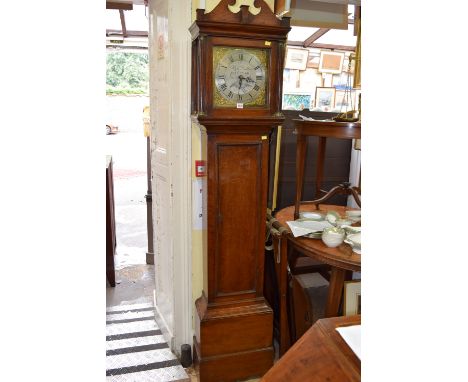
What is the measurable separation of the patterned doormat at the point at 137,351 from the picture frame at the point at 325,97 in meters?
4.24

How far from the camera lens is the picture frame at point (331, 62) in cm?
571

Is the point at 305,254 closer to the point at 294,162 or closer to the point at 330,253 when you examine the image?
the point at 330,253

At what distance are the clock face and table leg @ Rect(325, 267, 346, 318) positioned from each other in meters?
0.98

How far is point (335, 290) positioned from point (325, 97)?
15.2ft

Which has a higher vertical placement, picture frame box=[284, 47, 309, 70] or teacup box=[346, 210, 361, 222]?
picture frame box=[284, 47, 309, 70]

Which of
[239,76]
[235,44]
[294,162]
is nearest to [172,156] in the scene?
[239,76]

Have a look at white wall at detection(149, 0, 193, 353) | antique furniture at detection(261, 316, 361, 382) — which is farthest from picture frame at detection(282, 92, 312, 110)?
antique furniture at detection(261, 316, 361, 382)

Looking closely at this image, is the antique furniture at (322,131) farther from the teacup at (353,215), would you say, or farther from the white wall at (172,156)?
the white wall at (172,156)

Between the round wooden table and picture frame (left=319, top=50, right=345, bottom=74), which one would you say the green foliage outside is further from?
the round wooden table

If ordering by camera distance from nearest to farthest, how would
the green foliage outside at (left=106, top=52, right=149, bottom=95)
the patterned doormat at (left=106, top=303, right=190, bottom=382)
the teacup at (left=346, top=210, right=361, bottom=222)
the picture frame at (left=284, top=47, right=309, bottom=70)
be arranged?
the patterned doormat at (left=106, top=303, right=190, bottom=382), the teacup at (left=346, top=210, right=361, bottom=222), the picture frame at (left=284, top=47, right=309, bottom=70), the green foliage outside at (left=106, top=52, right=149, bottom=95)

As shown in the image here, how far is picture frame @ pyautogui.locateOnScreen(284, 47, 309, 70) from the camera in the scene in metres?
5.47

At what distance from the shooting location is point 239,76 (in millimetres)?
2057

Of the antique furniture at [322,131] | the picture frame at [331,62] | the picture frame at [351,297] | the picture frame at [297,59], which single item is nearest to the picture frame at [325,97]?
the picture frame at [331,62]
